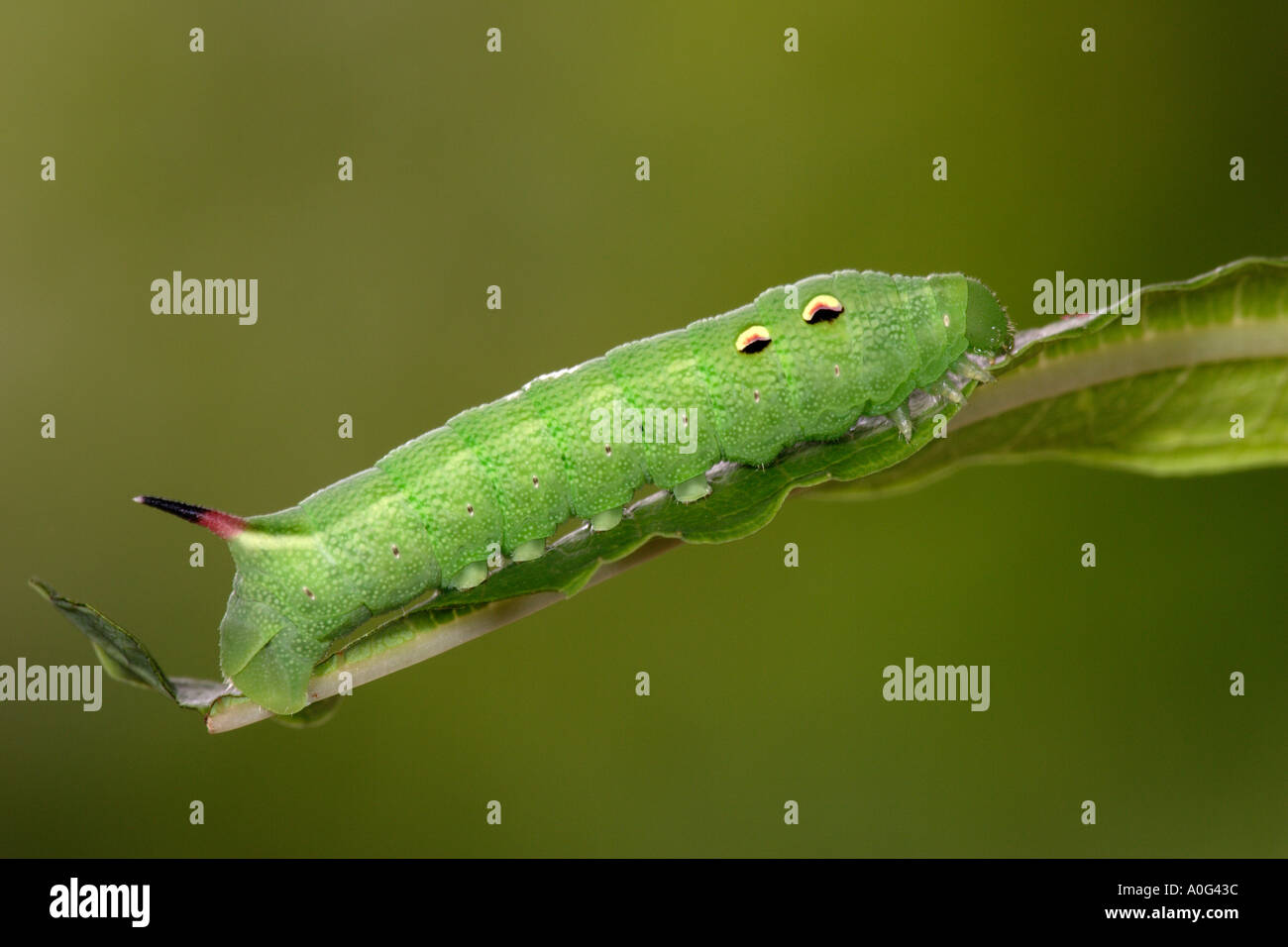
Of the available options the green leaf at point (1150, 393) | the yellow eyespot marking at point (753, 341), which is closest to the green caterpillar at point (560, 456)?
the yellow eyespot marking at point (753, 341)

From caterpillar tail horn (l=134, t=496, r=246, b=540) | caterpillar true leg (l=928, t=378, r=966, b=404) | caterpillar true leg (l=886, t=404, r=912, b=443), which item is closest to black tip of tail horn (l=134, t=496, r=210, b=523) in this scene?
caterpillar tail horn (l=134, t=496, r=246, b=540)

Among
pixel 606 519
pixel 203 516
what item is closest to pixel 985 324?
pixel 606 519

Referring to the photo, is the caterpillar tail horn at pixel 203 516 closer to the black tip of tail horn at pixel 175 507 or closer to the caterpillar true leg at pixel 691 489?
the black tip of tail horn at pixel 175 507

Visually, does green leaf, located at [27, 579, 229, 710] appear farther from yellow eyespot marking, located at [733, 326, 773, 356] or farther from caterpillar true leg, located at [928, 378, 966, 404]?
caterpillar true leg, located at [928, 378, 966, 404]

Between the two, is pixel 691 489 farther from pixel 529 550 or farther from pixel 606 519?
pixel 529 550

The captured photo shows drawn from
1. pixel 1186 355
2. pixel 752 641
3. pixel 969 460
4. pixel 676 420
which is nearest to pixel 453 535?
pixel 676 420

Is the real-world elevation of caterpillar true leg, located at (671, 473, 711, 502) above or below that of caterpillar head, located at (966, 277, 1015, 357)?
below

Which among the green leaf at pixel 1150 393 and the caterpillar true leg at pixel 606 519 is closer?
the green leaf at pixel 1150 393
